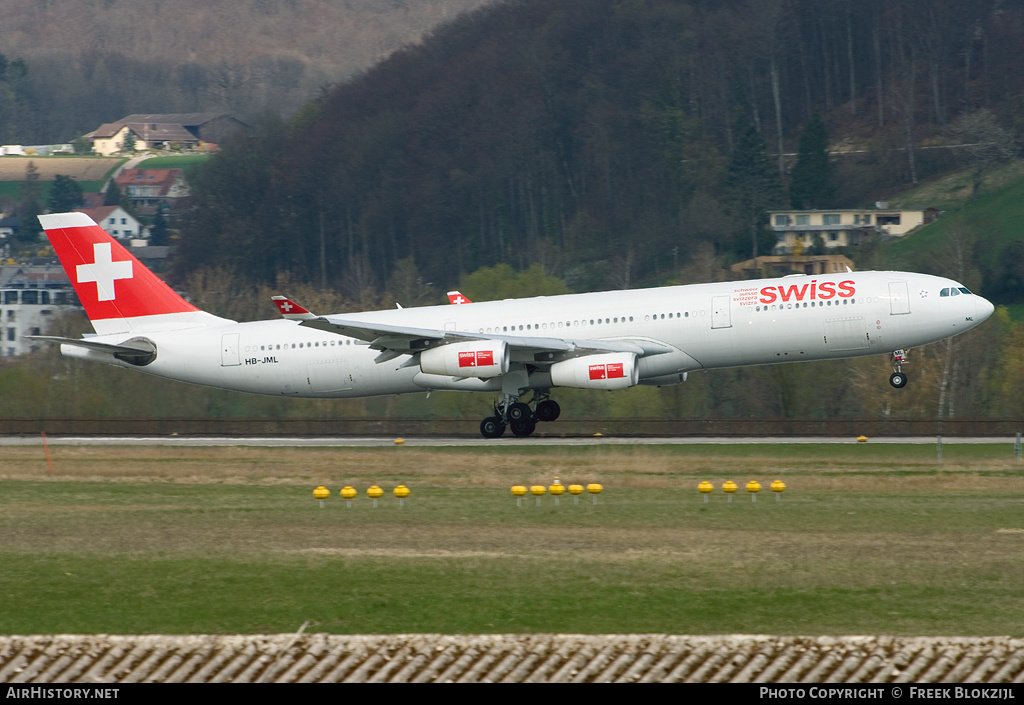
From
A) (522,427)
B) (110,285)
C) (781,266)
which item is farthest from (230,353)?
(781,266)

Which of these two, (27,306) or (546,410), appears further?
(27,306)

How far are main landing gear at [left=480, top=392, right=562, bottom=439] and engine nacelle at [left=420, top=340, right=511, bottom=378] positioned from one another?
2.28 m

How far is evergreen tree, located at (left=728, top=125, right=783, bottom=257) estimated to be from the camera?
122 meters

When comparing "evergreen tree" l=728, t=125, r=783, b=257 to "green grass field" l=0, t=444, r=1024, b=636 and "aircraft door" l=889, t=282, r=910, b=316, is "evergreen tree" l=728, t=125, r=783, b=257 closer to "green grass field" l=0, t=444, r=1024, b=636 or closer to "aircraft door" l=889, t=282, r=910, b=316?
"aircraft door" l=889, t=282, r=910, b=316

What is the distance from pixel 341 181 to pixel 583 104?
1049 inches

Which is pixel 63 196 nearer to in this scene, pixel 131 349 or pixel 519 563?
pixel 131 349

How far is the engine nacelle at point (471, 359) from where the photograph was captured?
4028 centimetres

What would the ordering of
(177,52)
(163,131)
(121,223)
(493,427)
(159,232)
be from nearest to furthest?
(493,427) < (159,232) < (121,223) < (163,131) < (177,52)

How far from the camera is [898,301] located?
40031mm

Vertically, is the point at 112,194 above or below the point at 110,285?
above

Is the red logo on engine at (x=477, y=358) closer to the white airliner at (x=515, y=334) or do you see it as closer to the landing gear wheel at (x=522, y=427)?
the white airliner at (x=515, y=334)

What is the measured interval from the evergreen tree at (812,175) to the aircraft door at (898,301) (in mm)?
87184

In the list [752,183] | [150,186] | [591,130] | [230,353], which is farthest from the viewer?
[150,186]

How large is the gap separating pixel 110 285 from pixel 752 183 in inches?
3434
